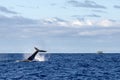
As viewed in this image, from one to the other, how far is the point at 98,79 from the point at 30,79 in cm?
1014

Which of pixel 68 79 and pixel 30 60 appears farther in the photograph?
pixel 30 60

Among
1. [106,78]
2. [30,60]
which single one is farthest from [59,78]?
[30,60]

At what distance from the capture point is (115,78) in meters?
65.2

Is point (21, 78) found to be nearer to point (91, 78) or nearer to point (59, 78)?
point (59, 78)

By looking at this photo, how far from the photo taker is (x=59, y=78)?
212 feet

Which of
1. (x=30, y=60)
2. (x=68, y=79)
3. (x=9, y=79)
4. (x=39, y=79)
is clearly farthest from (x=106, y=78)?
(x=30, y=60)

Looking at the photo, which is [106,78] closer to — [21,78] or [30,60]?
[21,78]

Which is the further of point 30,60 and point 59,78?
point 30,60

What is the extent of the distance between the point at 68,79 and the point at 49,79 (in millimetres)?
2815

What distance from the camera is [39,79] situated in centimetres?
6294

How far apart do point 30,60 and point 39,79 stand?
54.8 metres

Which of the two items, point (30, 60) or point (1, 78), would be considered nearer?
point (1, 78)

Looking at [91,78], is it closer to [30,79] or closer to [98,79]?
[98,79]

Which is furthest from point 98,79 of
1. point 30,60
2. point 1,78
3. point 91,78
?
point 30,60
